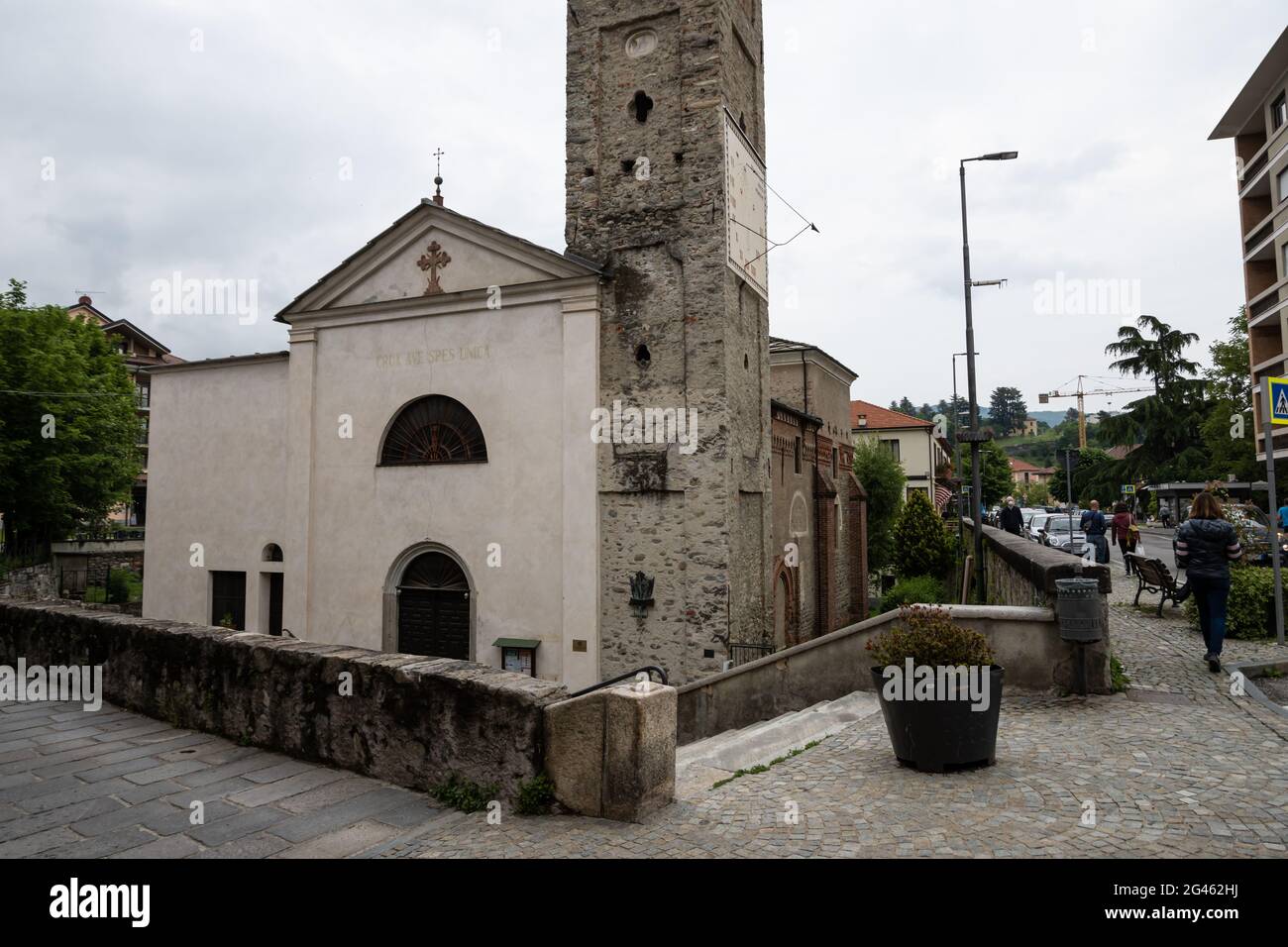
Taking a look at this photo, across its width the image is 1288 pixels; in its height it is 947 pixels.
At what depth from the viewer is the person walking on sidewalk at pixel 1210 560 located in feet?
25.4

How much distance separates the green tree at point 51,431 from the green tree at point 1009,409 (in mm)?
167556

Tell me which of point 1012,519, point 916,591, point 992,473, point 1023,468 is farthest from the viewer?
point 1023,468

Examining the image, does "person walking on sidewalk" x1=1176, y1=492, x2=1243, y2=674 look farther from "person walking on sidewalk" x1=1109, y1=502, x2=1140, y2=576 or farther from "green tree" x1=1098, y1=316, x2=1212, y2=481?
"green tree" x1=1098, y1=316, x2=1212, y2=481

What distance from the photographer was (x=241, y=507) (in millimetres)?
17688

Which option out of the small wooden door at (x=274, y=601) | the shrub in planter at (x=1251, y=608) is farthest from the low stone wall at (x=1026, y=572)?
the small wooden door at (x=274, y=601)

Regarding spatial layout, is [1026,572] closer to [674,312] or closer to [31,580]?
[674,312]

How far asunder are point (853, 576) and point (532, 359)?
15.3 meters

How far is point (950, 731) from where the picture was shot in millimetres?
5211

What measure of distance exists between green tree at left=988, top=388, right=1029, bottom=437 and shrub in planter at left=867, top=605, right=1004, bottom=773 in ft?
583

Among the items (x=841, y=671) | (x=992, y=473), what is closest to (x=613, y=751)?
(x=841, y=671)

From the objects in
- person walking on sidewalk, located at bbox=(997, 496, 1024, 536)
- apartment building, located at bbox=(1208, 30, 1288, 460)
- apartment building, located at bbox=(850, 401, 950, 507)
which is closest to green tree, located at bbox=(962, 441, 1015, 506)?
apartment building, located at bbox=(850, 401, 950, 507)

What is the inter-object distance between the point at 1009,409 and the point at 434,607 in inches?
6946

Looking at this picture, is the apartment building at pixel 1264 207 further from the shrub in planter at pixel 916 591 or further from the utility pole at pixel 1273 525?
the utility pole at pixel 1273 525
